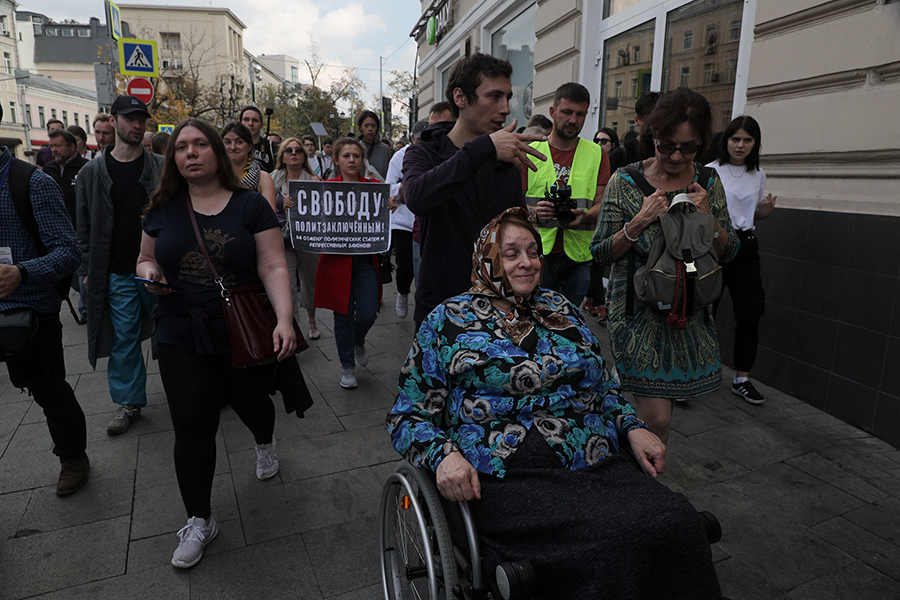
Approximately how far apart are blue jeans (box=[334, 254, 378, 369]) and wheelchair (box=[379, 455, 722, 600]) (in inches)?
103

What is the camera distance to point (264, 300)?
2902 millimetres

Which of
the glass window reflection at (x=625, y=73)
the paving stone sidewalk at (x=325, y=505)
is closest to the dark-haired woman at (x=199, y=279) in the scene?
the paving stone sidewalk at (x=325, y=505)

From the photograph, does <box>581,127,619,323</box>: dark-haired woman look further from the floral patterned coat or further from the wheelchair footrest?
the wheelchair footrest

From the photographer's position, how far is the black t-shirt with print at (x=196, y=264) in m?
2.75

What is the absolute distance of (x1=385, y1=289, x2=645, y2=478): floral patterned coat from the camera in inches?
78.5

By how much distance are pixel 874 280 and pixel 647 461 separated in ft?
9.65

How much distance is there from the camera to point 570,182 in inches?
167

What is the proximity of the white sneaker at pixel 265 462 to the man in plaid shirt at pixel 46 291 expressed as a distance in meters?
0.95

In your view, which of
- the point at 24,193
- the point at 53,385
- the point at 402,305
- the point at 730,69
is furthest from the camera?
the point at 402,305

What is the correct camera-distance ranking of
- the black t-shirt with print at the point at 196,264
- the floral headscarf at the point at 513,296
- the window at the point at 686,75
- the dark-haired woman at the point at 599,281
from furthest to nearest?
the dark-haired woman at the point at 599,281
the window at the point at 686,75
the black t-shirt with print at the point at 196,264
the floral headscarf at the point at 513,296

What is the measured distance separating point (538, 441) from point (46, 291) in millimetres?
2636

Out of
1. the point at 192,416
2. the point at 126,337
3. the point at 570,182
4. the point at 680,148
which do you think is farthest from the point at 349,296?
the point at 680,148

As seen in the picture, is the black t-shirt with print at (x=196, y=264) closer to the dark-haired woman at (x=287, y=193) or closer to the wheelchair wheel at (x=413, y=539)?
the wheelchair wheel at (x=413, y=539)

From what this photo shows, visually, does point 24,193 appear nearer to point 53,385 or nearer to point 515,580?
point 53,385
